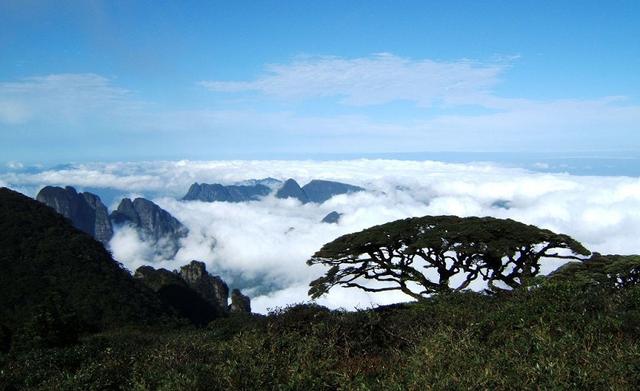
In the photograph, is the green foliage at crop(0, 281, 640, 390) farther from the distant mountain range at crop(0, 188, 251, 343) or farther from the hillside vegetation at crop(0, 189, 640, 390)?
the distant mountain range at crop(0, 188, 251, 343)

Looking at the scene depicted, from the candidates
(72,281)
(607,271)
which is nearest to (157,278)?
(72,281)

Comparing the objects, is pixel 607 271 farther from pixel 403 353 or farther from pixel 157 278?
pixel 157 278

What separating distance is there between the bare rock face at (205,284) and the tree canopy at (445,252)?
78.1 metres

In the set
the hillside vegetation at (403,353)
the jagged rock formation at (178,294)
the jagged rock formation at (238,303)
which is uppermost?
the hillside vegetation at (403,353)

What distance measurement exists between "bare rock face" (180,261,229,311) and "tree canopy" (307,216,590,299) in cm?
7805

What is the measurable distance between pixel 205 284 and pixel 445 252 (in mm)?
85110

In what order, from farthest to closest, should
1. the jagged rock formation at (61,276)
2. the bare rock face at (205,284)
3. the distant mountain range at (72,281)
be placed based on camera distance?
the bare rock face at (205,284) → the distant mountain range at (72,281) → the jagged rock formation at (61,276)

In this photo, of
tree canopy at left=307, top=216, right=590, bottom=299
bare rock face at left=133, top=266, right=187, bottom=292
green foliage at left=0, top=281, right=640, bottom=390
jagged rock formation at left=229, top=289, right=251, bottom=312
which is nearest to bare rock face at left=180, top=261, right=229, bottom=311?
jagged rock formation at left=229, top=289, right=251, bottom=312

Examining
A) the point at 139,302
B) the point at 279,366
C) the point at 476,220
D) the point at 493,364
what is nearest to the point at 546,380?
the point at 493,364

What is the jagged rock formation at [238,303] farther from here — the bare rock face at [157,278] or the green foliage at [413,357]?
the green foliage at [413,357]

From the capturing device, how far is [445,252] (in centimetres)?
2925

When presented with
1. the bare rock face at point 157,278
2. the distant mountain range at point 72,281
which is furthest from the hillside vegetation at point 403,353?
the bare rock face at point 157,278

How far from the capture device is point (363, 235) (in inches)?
1161

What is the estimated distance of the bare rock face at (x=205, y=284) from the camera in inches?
4092
